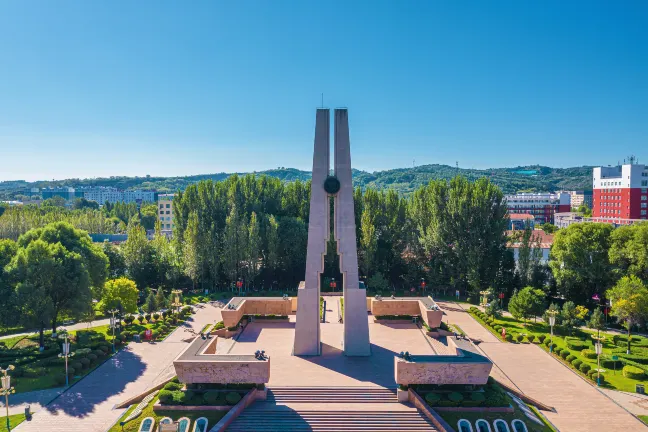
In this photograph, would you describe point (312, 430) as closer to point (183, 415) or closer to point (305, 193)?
point (183, 415)

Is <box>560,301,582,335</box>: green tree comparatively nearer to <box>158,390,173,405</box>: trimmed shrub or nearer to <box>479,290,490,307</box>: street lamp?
<box>479,290,490,307</box>: street lamp

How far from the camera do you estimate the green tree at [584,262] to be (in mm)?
40906

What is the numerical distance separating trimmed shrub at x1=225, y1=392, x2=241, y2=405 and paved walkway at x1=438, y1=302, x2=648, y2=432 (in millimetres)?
14882

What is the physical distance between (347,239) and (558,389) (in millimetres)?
14350

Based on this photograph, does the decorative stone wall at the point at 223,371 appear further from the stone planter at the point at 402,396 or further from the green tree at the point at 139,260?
the green tree at the point at 139,260

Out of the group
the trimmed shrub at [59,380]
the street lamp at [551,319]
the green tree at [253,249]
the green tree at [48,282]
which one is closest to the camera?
the trimmed shrub at [59,380]

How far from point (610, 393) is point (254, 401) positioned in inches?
745

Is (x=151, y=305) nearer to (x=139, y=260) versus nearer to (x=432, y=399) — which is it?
(x=139, y=260)

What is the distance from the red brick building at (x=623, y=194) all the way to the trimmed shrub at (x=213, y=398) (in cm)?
6956

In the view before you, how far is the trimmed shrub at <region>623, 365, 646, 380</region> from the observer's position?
2622cm

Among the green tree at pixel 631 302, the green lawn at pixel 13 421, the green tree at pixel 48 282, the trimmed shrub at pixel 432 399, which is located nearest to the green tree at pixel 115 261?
the green tree at pixel 48 282

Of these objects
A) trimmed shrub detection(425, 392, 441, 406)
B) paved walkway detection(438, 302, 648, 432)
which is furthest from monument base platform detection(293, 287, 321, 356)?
paved walkway detection(438, 302, 648, 432)

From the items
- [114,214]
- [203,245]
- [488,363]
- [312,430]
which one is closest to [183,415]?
[312,430]

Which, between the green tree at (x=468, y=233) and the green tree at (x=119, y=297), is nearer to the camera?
the green tree at (x=119, y=297)
